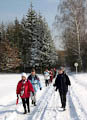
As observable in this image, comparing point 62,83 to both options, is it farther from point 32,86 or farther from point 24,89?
point 24,89

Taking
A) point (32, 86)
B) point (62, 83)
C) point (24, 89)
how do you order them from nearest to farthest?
point (24, 89), point (32, 86), point (62, 83)

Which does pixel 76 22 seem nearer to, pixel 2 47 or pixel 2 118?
pixel 2 47

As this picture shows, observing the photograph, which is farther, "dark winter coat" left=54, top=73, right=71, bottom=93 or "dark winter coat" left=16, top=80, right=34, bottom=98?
"dark winter coat" left=54, top=73, right=71, bottom=93

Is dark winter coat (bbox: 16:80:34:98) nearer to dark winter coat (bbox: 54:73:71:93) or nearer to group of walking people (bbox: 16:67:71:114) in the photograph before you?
group of walking people (bbox: 16:67:71:114)

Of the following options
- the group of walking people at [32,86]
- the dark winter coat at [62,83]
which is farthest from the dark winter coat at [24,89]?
→ the dark winter coat at [62,83]

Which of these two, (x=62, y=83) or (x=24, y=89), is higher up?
(x=62, y=83)

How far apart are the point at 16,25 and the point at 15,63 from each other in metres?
15.2

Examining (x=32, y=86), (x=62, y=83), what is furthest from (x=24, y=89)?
(x=62, y=83)

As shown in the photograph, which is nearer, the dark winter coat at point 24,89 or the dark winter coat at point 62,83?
the dark winter coat at point 24,89

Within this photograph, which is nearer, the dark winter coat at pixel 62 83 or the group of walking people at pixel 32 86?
the group of walking people at pixel 32 86

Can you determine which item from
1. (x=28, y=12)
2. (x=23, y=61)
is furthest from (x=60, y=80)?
(x=28, y=12)

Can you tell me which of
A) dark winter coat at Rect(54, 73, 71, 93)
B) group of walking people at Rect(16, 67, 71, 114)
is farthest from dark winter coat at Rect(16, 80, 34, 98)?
dark winter coat at Rect(54, 73, 71, 93)

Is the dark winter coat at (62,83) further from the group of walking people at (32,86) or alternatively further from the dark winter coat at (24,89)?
the dark winter coat at (24,89)

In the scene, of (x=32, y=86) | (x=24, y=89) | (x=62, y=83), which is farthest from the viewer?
(x=62, y=83)
